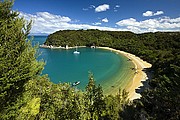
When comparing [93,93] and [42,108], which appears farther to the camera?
[93,93]

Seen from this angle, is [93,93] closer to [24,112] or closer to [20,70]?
[24,112]

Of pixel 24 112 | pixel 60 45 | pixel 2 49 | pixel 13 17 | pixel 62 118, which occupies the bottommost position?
pixel 60 45

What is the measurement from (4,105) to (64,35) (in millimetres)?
154707

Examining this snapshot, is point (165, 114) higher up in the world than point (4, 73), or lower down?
lower down

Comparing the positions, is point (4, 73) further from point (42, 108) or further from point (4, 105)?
point (42, 108)

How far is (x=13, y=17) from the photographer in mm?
7480

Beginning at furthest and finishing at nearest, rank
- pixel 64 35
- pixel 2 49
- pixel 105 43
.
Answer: pixel 64 35 → pixel 105 43 → pixel 2 49

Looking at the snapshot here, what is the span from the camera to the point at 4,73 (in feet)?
21.8

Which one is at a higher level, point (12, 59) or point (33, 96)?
point (12, 59)

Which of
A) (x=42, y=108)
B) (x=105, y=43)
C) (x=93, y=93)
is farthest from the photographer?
(x=105, y=43)

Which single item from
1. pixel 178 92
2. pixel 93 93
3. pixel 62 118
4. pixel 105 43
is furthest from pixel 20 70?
pixel 105 43

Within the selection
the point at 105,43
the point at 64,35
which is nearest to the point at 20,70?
the point at 105,43

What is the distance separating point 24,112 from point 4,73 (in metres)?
2.31

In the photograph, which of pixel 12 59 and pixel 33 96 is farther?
pixel 33 96
